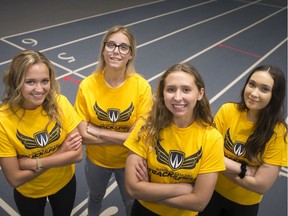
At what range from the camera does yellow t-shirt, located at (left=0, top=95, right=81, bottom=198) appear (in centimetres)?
202

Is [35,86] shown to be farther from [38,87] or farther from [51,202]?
[51,202]

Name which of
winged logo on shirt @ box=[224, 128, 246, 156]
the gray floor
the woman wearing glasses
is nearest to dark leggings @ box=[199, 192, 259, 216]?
winged logo on shirt @ box=[224, 128, 246, 156]

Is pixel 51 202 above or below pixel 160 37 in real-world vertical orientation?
below

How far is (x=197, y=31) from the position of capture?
29.6ft

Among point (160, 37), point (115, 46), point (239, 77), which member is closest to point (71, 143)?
point (115, 46)

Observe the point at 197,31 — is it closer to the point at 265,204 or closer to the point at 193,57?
the point at 193,57

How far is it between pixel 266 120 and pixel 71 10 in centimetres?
920

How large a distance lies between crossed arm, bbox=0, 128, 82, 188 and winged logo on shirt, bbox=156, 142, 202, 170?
721mm

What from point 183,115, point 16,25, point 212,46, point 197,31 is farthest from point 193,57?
point 183,115

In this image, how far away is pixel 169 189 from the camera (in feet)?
6.49

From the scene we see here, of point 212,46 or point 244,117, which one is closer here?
point 244,117

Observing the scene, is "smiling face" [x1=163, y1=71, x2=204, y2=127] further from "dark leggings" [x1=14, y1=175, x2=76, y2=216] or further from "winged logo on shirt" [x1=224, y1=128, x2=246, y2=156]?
"dark leggings" [x1=14, y1=175, x2=76, y2=216]

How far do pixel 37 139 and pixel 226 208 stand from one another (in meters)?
1.67

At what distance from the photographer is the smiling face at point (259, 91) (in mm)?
2094
